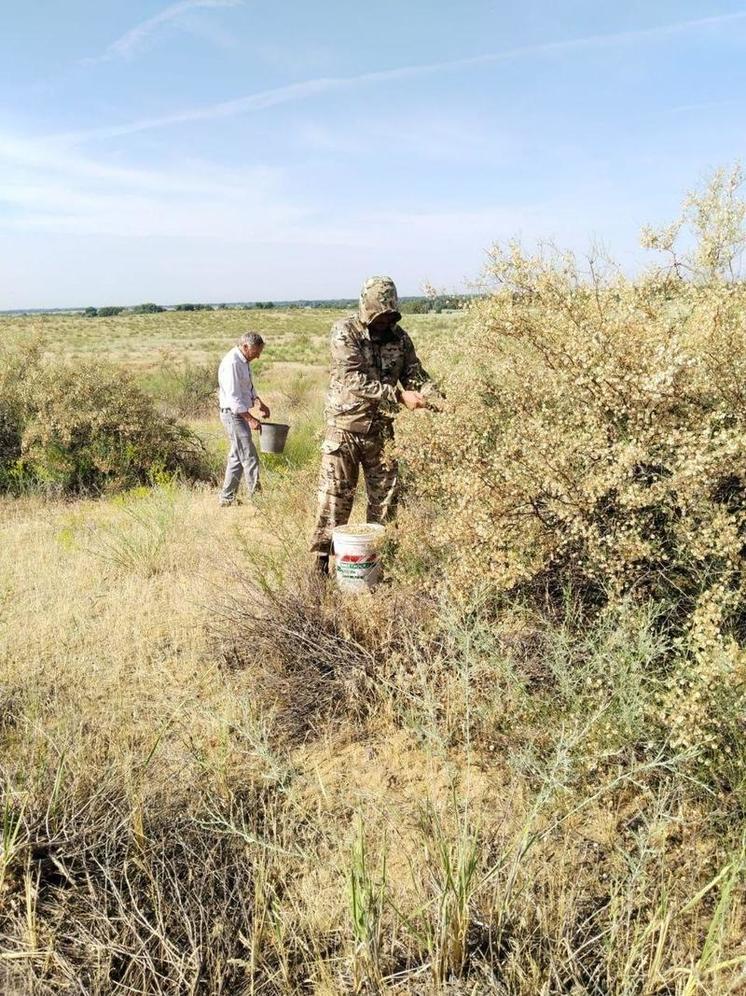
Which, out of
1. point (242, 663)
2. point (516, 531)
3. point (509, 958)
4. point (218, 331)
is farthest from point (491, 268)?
point (218, 331)

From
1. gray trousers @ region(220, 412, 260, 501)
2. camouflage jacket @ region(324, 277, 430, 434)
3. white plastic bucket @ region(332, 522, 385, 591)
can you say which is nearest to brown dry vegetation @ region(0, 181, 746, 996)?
white plastic bucket @ region(332, 522, 385, 591)

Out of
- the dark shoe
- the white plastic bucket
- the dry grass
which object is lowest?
the dry grass

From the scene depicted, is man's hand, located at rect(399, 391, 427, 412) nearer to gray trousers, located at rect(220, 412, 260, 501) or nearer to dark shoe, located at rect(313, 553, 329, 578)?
dark shoe, located at rect(313, 553, 329, 578)

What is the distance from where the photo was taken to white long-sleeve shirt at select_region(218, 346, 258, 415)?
23.4 ft

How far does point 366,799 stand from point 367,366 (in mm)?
2890

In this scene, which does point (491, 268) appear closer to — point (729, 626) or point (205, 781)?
point (729, 626)

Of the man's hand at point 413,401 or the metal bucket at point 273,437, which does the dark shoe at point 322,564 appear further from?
the metal bucket at point 273,437

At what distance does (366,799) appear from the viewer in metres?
2.64

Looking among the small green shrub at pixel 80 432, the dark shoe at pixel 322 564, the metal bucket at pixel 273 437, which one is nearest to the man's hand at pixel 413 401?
the dark shoe at pixel 322 564

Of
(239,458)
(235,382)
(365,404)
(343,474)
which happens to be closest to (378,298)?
(365,404)

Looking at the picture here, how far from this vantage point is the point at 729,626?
2918 mm

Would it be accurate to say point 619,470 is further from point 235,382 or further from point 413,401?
point 235,382

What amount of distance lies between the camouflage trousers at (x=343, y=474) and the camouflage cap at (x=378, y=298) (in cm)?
80

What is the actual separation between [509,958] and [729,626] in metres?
1.74
